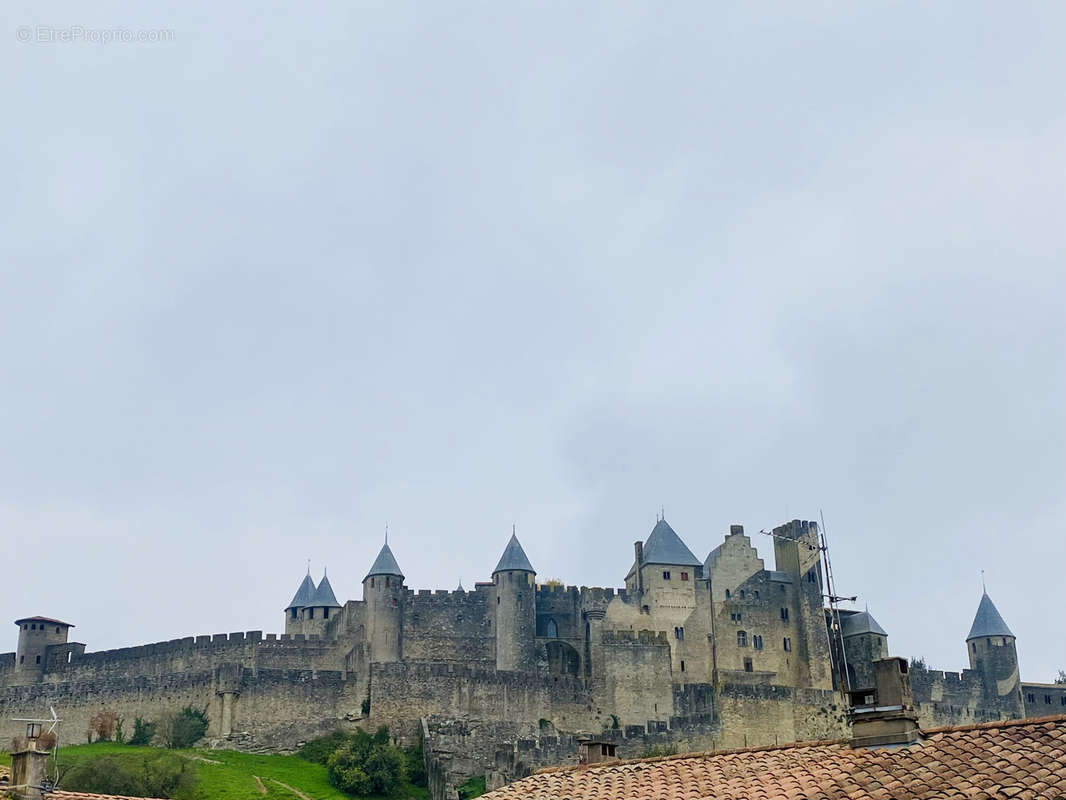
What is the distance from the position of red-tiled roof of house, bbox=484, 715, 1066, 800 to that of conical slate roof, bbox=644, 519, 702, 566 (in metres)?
52.1

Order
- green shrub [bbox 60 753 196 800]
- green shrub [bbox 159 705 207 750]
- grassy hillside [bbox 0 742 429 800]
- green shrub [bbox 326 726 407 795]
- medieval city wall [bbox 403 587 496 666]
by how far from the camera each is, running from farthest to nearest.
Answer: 1. medieval city wall [bbox 403 587 496 666]
2. green shrub [bbox 159 705 207 750]
3. green shrub [bbox 326 726 407 795]
4. grassy hillside [bbox 0 742 429 800]
5. green shrub [bbox 60 753 196 800]

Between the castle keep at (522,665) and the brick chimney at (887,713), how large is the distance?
125ft

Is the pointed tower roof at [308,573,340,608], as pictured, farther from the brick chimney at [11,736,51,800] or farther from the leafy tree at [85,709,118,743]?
the brick chimney at [11,736,51,800]

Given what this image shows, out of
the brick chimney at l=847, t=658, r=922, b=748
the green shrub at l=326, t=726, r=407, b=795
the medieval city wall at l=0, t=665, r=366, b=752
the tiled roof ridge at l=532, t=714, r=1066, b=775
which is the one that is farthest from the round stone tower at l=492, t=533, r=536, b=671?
the brick chimney at l=847, t=658, r=922, b=748

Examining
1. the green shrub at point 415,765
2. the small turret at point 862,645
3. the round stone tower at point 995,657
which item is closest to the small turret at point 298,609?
the green shrub at point 415,765

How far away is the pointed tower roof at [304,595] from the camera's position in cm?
7694

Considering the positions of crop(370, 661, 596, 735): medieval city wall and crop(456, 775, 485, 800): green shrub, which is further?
crop(370, 661, 596, 735): medieval city wall

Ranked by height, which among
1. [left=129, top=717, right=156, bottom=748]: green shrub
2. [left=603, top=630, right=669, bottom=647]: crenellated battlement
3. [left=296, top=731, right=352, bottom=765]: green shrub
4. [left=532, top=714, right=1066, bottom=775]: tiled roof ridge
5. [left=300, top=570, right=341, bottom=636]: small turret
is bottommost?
[left=532, top=714, right=1066, bottom=775]: tiled roof ridge

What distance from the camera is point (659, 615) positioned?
74.6m

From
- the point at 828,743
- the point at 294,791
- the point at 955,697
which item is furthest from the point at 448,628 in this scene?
the point at 828,743

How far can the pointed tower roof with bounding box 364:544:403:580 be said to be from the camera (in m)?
73.6

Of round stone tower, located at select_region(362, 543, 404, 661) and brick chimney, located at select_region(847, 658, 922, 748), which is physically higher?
round stone tower, located at select_region(362, 543, 404, 661)

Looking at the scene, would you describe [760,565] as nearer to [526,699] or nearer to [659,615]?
[659,615]

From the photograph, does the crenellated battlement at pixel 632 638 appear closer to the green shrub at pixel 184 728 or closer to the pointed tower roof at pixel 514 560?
the pointed tower roof at pixel 514 560
